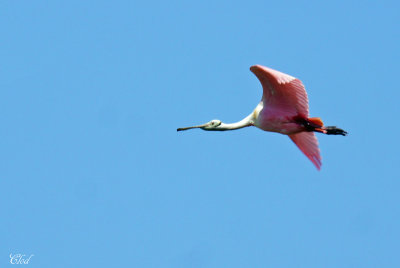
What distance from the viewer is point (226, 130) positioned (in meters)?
22.9

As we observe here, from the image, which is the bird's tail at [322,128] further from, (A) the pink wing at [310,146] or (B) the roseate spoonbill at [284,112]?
(A) the pink wing at [310,146]

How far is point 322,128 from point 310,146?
5.29 ft

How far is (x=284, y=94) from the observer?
21531mm

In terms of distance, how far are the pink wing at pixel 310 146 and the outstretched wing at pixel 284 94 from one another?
6.01ft

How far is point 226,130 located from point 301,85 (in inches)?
92.5

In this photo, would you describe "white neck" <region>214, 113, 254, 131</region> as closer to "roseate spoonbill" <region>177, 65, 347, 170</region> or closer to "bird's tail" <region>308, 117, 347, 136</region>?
"roseate spoonbill" <region>177, 65, 347, 170</region>

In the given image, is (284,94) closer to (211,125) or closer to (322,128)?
(322,128)

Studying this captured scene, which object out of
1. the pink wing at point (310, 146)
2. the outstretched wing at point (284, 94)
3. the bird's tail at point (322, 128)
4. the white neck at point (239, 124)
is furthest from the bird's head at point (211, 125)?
the bird's tail at point (322, 128)

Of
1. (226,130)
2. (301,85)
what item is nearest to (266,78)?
(301,85)

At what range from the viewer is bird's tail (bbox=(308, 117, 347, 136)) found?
21734 mm

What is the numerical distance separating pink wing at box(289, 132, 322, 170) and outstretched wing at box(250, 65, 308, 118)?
183 cm

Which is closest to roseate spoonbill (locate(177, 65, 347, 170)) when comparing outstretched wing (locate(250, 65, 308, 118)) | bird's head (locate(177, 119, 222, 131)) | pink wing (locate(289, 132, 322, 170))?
outstretched wing (locate(250, 65, 308, 118))

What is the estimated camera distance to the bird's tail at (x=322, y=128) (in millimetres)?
21734


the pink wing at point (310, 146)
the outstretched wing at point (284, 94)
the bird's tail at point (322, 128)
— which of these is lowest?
the pink wing at point (310, 146)
